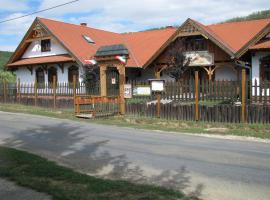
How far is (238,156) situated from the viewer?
9.74 metres

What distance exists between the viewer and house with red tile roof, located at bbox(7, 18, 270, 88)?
25984 mm

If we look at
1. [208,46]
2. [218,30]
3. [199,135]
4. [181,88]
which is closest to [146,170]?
[199,135]

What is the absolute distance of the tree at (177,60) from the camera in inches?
1114

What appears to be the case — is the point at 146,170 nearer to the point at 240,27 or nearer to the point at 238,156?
the point at 238,156

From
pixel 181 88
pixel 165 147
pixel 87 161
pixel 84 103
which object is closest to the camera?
pixel 87 161

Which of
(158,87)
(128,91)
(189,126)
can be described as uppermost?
(158,87)

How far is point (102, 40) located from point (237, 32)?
1098 cm

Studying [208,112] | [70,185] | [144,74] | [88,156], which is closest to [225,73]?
[144,74]

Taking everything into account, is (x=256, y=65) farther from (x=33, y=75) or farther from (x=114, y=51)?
(x=33, y=75)

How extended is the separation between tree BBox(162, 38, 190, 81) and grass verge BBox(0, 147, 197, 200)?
20.6 metres

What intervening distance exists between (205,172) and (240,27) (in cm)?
2507

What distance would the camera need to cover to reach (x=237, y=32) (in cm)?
3023

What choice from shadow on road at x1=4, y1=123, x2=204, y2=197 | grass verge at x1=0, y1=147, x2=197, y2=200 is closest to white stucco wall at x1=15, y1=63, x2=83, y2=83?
shadow on road at x1=4, y1=123, x2=204, y2=197

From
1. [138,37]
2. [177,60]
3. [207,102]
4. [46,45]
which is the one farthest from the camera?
[138,37]
